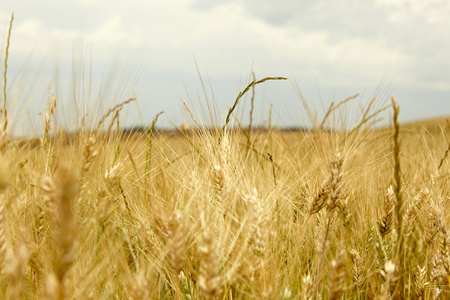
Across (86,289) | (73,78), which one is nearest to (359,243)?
(86,289)

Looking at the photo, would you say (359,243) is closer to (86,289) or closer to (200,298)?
(200,298)

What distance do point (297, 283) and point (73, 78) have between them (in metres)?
1.13

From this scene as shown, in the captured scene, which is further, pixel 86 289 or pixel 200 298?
pixel 200 298

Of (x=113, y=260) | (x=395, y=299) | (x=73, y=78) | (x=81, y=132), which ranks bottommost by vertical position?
(x=395, y=299)

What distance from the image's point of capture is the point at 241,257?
0.97 metres

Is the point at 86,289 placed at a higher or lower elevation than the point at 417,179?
lower

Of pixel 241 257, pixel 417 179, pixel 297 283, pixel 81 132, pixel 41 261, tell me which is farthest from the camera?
pixel 417 179

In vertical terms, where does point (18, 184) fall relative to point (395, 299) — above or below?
above

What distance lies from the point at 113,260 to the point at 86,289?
333 millimetres

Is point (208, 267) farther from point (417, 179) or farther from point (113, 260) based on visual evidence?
point (417, 179)

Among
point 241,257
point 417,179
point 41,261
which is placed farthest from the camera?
point 417,179

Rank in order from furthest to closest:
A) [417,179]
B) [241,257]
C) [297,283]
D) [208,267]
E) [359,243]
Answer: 1. [417,179]
2. [359,243]
3. [297,283]
4. [241,257]
5. [208,267]

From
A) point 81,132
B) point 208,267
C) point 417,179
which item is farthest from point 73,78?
point 417,179

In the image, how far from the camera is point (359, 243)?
1492 mm
